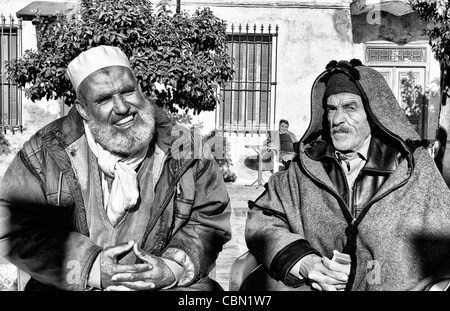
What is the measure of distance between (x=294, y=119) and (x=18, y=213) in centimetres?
1036

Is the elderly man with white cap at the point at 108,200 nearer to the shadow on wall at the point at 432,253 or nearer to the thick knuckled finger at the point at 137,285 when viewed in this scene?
the thick knuckled finger at the point at 137,285

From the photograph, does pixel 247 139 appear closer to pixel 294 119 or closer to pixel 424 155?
pixel 294 119

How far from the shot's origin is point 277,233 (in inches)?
113

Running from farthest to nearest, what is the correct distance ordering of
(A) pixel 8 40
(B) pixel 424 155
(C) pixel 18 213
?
(A) pixel 8 40 → (B) pixel 424 155 → (C) pixel 18 213

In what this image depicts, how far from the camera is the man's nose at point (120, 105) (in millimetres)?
2586

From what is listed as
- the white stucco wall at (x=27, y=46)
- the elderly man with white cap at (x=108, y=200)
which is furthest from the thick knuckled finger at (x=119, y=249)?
the white stucco wall at (x=27, y=46)

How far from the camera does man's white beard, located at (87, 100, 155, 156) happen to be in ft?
8.50

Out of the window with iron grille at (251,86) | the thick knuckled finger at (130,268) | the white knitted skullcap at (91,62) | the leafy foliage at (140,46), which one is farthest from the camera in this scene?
the window with iron grille at (251,86)

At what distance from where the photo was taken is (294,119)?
12.6 meters

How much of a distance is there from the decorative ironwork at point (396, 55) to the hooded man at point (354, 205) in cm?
1028

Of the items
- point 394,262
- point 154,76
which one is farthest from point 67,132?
point 154,76

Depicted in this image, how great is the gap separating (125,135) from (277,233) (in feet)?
2.67

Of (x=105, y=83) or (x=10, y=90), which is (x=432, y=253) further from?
(x=10, y=90)

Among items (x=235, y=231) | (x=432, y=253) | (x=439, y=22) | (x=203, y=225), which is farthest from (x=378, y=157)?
(x=439, y=22)
